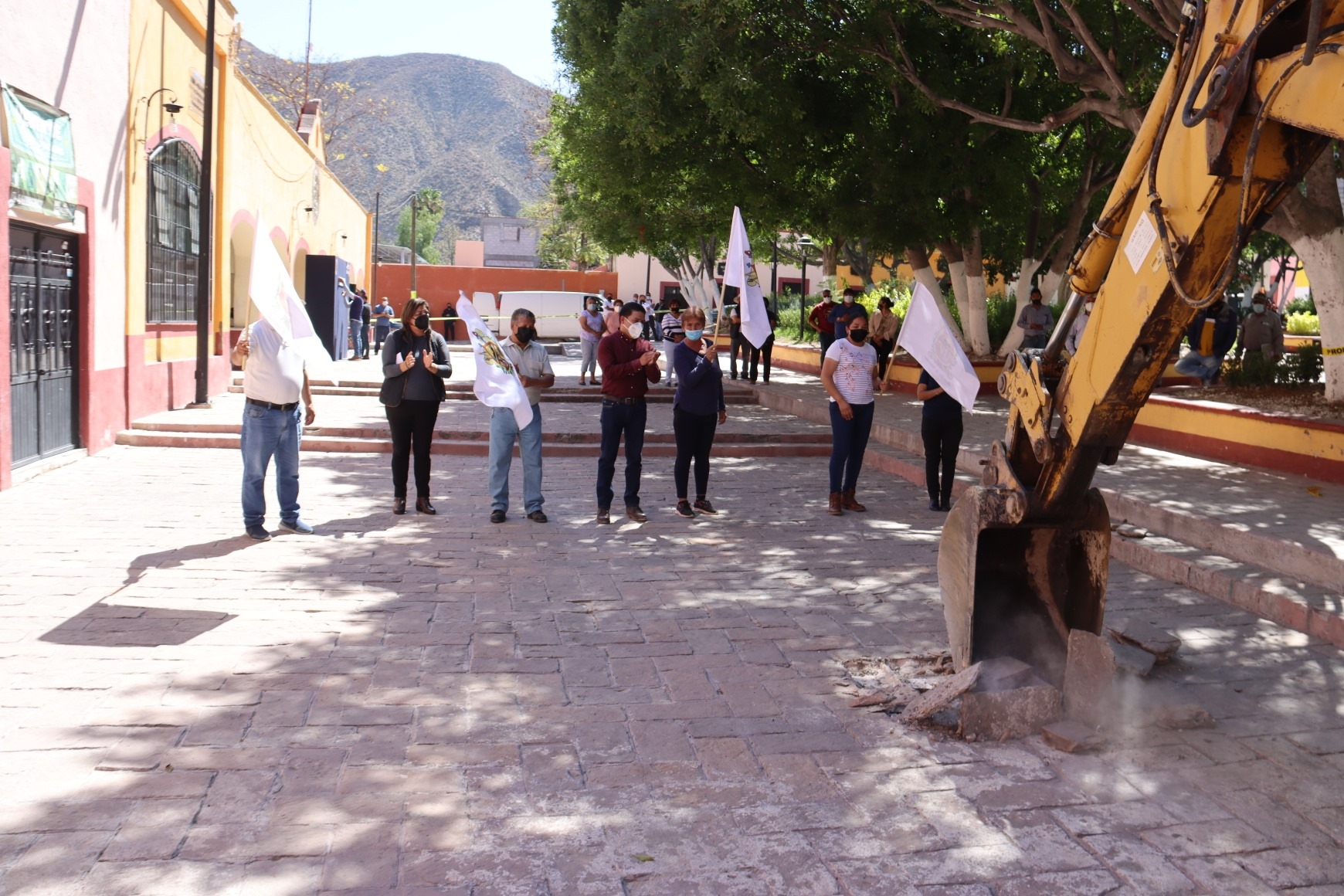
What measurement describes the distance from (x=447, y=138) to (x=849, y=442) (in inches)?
6313

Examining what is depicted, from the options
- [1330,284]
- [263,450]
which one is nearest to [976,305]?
[1330,284]

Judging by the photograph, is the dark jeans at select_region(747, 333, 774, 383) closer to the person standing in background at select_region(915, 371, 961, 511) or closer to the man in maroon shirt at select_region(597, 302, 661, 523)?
the person standing in background at select_region(915, 371, 961, 511)

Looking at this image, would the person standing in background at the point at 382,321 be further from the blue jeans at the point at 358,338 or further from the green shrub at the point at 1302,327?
the green shrub at the point at 1302,327

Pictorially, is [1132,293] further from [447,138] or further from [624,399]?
[447,138]

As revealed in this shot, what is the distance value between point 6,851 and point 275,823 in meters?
0.78

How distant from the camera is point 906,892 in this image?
3.51 m

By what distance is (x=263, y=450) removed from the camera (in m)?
8.25

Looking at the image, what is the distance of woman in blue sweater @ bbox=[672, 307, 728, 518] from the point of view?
956 cm

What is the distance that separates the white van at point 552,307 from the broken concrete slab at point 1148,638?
3614 centimetres

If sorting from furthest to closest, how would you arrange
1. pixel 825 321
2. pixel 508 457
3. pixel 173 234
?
pixel 825 321, pixel 173 234, pixel 508 457

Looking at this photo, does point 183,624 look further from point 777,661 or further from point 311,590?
point 777,661

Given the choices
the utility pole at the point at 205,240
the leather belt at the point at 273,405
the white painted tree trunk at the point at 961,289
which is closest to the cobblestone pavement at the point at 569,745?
the leather belt at the point at 273,405

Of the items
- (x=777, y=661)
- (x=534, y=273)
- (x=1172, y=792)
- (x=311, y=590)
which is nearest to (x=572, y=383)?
(x=311, y=590)

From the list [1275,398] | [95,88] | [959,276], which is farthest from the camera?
[959,276]
